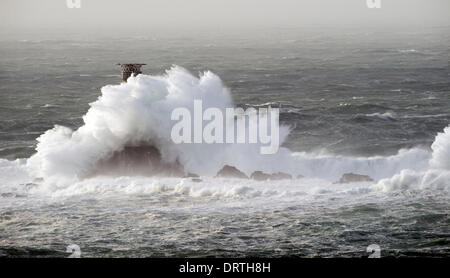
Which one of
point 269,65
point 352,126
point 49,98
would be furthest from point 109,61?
point 352,126

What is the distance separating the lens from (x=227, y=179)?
110ft

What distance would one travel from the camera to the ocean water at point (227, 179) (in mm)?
25609

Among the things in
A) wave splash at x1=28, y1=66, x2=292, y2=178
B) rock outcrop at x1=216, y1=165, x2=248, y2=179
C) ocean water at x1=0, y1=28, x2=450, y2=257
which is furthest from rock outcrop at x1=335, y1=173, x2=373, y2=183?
rock outcrop at x1=216, y1=165, x2=248, y2=179

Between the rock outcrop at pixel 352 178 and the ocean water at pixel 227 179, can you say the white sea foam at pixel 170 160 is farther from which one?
the rock outcrop at pixel 352 178

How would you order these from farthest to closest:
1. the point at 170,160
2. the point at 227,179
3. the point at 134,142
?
1. the point at 134,142
2. the point at 170,160
3. the point at 227,179

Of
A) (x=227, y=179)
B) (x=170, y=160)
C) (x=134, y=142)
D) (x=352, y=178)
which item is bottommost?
(x=227, y=179)

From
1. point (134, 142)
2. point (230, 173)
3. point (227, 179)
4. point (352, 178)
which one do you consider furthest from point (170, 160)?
point (352, 178)

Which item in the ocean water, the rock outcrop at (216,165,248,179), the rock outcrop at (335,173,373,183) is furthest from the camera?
the rock outcrop at (216,165,248,179)

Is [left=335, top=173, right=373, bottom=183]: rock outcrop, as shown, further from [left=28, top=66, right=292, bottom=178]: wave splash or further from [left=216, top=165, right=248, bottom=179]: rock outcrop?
[left=216, top=165, right=248, bottom=179]: rock outcrop

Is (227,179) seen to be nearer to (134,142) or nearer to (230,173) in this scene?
(230,173)

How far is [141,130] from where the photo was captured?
123 feet

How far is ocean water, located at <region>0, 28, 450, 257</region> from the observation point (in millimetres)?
25609

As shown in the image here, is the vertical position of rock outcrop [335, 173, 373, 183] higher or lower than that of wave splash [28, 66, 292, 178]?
lower

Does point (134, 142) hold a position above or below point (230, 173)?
above
